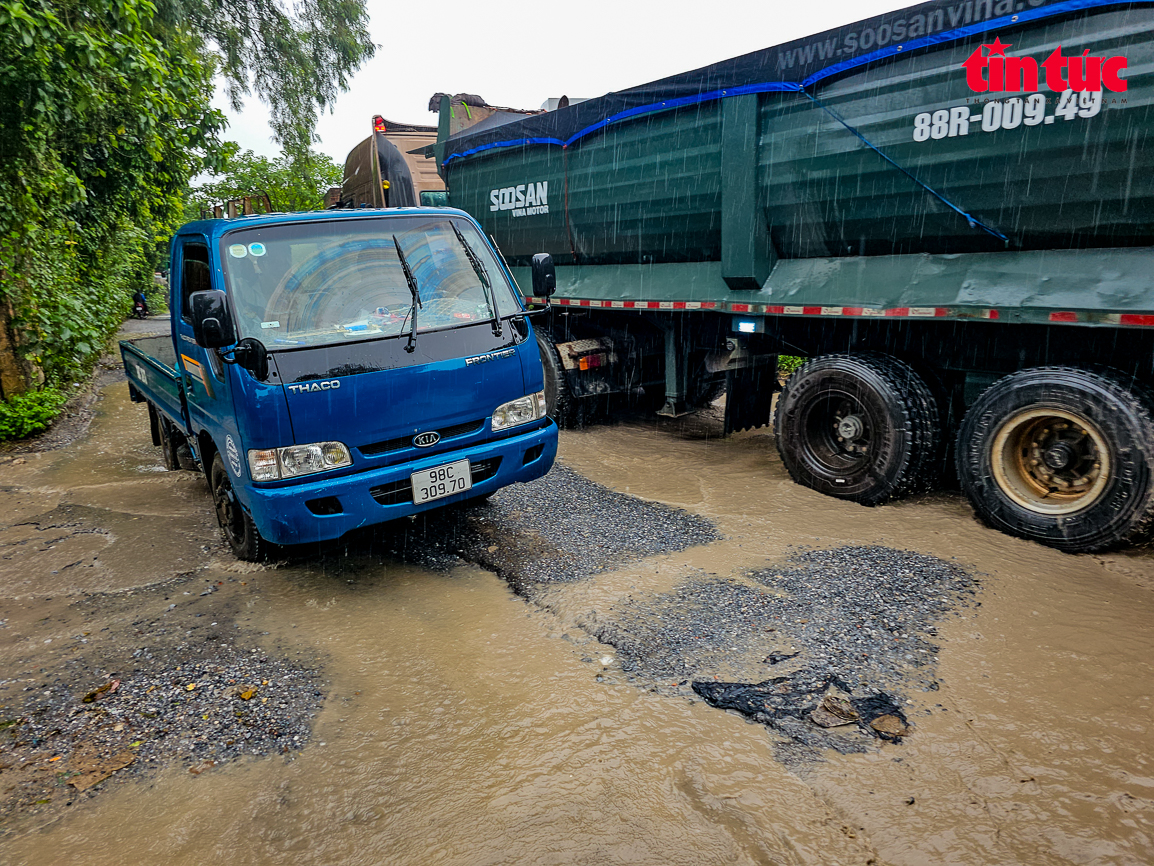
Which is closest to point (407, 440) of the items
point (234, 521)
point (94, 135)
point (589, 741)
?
point (234, 521)

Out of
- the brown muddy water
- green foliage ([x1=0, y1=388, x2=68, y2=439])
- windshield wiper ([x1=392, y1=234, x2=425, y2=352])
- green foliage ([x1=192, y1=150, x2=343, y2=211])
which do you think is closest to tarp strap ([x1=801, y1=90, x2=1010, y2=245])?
the brown muddy water

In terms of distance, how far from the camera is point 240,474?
395 cm

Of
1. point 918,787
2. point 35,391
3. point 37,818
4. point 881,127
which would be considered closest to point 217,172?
point 35,391

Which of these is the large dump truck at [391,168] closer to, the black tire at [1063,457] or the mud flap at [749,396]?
the mud flap at [749,396]

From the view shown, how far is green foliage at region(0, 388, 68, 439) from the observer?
7.96 meters

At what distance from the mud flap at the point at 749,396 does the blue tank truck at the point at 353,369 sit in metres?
2.89

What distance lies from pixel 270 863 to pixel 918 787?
215 centimetres

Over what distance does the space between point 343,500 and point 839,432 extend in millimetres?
3542

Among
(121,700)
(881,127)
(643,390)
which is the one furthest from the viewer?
(643,390)

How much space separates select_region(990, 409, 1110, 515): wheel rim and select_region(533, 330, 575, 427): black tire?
13.8 feet

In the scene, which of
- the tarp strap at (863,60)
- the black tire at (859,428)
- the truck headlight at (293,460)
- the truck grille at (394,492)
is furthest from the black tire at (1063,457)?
the truck headlight at (293,460)

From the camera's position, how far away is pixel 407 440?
4051 millimetres

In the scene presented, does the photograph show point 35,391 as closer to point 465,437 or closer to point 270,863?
point 465,437

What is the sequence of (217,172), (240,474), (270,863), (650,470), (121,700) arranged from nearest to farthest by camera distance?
(270,863)
(121,700)
(240,474)
(650,470)
(217,172)
